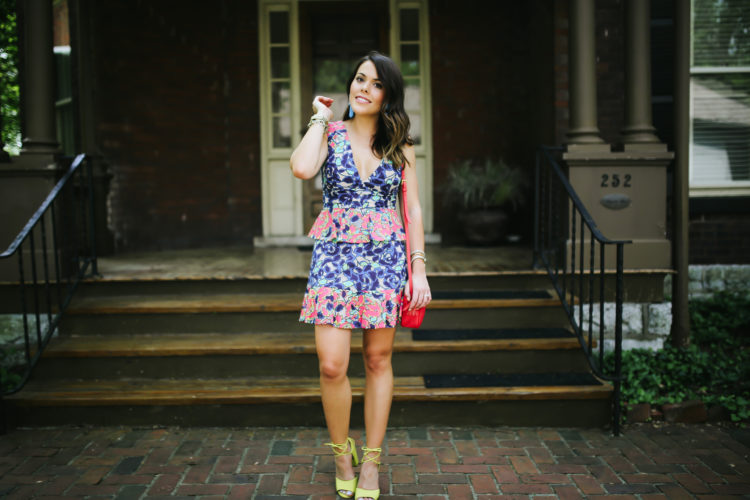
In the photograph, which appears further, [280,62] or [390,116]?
[280,62]

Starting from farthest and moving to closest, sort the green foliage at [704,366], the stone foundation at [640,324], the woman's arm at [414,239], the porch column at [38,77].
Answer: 1. the stone foundation at [640,324]
2. the porch column at [38,77]
3. the green foliage at [704,366]
4. the woman's arm at [414,239]

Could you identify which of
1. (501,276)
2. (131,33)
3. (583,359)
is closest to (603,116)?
(501,276)

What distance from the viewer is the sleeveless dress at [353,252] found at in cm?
237

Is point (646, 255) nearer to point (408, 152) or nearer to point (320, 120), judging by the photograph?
point (408, 152)

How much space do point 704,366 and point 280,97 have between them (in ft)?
14.9

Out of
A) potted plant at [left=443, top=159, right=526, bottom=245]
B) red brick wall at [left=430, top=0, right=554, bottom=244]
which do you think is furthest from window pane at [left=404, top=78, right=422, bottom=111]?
potted plant at [left=443, top=159, right=526, bottom=245]

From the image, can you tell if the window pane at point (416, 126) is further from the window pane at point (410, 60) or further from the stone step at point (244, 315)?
the stone step at point (244, 315)

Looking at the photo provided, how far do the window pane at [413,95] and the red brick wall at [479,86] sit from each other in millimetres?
165

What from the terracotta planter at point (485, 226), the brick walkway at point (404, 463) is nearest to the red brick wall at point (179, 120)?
the terracotta planter at point (485, 226)

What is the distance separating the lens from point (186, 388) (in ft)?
11.1

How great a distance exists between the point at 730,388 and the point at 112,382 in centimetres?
366

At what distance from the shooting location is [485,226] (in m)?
5.77

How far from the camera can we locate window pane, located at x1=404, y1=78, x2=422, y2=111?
6238 mm

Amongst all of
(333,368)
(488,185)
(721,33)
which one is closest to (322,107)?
(333,368)
